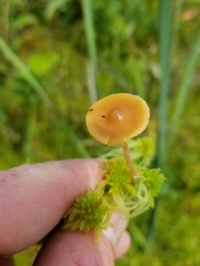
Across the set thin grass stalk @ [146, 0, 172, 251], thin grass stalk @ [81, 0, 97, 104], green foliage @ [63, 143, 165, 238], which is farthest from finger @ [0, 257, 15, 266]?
thin grass stalk @ [81, 0, 97, 104]

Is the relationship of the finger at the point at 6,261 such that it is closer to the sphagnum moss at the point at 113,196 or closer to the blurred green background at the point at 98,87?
the sphagnum moss at the point at 113,196

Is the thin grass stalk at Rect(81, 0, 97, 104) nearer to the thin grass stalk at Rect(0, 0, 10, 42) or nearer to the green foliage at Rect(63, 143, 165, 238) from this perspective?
the thin grass stalk at Rect(0, 0, 10, 42)

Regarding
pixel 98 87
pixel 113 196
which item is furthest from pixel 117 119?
pixel 98 87

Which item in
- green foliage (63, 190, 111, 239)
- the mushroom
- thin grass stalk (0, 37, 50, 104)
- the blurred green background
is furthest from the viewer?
the blurred green background

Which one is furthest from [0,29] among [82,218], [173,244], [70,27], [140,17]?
[173,244]

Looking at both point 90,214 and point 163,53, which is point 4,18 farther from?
point 90,214

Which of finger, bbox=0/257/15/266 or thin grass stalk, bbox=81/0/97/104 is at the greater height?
thin grass stalk, bbox=81/0/97/104
